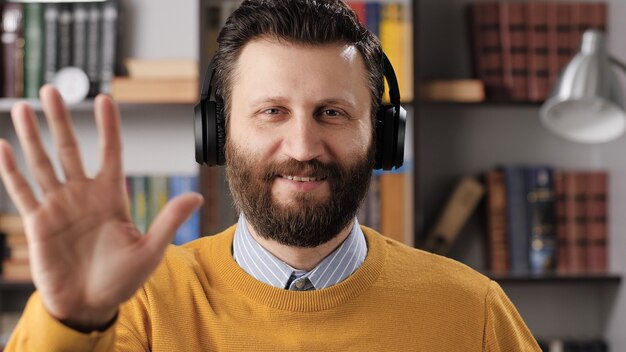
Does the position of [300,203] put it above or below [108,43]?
below

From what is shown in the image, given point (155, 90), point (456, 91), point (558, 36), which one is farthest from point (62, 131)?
point (558, 36)

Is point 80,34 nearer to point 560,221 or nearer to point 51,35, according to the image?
point 51,35

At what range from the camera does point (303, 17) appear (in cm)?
145

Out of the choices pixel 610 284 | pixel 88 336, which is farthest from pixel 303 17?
pixel 610 284

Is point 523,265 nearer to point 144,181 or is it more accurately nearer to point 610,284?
point 610,284

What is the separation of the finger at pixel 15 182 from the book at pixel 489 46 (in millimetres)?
2210

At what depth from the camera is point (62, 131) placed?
3.23 ft

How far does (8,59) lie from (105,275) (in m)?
2.08

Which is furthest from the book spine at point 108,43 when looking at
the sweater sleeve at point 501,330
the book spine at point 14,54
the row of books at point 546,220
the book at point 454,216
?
the sweater sleeve at point 501,330

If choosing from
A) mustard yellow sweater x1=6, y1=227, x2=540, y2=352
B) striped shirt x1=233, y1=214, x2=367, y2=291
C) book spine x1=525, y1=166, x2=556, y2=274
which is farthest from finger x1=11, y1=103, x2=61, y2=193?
book spine x1=525, y1=166, x2=556, y2=274

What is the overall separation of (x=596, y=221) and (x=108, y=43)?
1.70 metres

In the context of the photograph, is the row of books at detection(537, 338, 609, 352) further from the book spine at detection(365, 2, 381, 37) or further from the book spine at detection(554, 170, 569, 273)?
the book spine at detection(365, 2, 381, 37)

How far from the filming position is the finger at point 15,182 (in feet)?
3.16

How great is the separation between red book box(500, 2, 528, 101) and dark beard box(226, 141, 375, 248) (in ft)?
5.46
